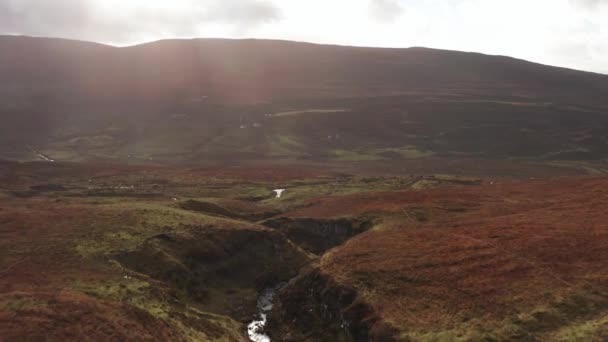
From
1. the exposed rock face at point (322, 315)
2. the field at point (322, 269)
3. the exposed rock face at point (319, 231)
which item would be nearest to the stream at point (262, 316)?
the exposed rock face at point (322, 315)

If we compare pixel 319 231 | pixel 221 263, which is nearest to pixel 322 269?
pixel 221 263

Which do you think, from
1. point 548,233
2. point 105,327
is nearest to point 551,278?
point 548,233

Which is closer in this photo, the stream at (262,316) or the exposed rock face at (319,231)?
the stream at (262,316)

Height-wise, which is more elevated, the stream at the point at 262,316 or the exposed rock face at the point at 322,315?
the exposed rock face at the point at 322,315

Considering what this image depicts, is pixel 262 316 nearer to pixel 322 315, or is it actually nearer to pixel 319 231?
pixel 322 315

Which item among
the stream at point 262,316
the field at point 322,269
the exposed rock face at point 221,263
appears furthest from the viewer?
the exposed rock face at point 221,263

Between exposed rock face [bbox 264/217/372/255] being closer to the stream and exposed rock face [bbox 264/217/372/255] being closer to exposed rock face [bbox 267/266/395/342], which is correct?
the stream

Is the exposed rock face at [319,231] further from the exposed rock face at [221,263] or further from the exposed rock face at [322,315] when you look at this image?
the exposed rock face at [322,315]

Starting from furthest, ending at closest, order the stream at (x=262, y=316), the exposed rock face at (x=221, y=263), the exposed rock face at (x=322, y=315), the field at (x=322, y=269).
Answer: the exposed rock face at (x=221, y=263), the stream at (x=262, y=316), the exposed rock face at (x=322, y=315), the field at (x=322, y=269)

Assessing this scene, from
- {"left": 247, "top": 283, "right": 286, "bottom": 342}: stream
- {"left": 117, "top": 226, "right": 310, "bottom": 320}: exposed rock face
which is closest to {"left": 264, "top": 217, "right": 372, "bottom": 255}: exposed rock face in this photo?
{"left": 117, "top": 226, "right": 310, "bottom": 320}: exposed rock face
